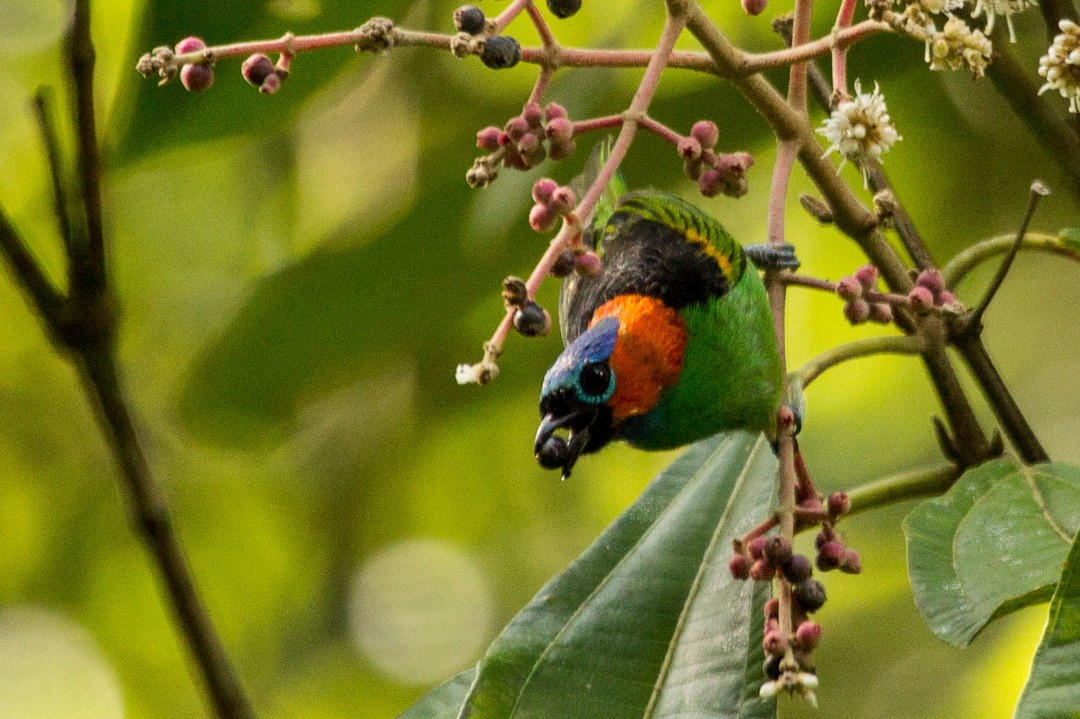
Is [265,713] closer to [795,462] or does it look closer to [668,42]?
[795,462]

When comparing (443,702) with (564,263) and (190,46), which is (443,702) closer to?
(564,263)

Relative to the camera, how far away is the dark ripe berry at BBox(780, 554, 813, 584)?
145 centimetres

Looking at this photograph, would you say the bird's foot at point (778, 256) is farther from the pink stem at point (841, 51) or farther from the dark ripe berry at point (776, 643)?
the dark ripe berry at point (776, 643)

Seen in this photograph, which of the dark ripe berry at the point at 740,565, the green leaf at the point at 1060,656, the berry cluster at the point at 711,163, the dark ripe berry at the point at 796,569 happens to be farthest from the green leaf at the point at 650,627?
the berry cluster at the point at 711,163

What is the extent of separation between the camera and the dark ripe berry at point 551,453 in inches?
74.1

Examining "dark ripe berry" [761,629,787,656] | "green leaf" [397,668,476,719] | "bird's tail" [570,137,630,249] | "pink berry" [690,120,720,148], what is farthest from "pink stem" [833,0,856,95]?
"green leaf" [397,668,476,719]

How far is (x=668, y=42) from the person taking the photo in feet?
4.91

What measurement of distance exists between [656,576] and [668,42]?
2.87ft

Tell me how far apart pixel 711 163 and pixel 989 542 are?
68 cm

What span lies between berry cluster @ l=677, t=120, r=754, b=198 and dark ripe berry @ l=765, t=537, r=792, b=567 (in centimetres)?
51

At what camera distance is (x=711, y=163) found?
1703mm

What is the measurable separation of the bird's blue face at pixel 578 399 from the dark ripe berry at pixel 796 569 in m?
0.52

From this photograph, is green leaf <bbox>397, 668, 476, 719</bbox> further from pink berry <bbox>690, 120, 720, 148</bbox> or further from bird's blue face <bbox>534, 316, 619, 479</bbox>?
pink berry <bbox>690, 120, 720, 148</bbox>

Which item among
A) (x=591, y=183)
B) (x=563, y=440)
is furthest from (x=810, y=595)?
(x=591, y=183)
